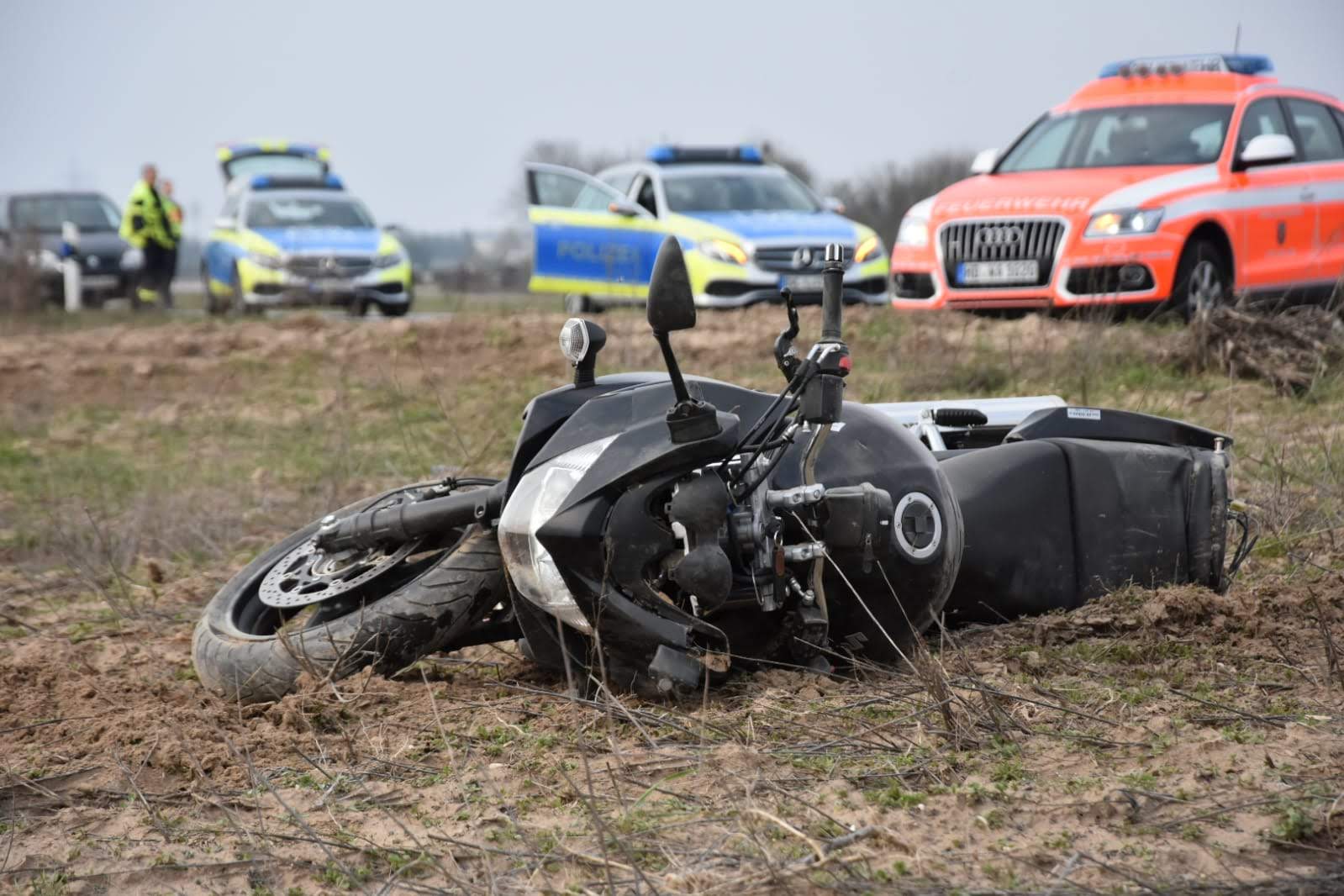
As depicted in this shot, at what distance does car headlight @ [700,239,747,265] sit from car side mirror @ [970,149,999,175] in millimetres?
2374

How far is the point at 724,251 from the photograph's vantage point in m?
13.6

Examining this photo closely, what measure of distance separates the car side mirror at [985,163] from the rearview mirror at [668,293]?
8.60 meters

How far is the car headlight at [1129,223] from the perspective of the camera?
10195 millimetres

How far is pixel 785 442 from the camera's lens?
145 inches

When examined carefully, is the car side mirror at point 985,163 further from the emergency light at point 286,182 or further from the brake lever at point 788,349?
the emergency light at point 286,182

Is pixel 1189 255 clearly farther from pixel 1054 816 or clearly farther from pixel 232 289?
pixel 232 289

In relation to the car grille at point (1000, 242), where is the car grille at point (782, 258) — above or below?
below

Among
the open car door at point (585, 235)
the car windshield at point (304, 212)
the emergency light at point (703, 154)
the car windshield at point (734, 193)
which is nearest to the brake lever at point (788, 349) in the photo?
the open car door at point (585, 235)

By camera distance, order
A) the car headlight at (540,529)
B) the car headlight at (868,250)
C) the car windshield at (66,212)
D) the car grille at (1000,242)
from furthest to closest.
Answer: the car windshield at (66,212)
the car headlight at (868,250)
the car grille at (1000,242)
the car headlight at (540,529)

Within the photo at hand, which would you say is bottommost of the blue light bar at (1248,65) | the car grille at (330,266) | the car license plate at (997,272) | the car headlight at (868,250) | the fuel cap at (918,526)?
the car grille at (330,266)

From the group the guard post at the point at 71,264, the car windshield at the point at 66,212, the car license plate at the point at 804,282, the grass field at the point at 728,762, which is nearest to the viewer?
the grass field at the point at 728,762

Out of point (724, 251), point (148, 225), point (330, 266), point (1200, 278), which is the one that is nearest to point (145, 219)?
point (148, 225)

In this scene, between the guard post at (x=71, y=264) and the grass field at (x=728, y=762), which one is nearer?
the grass field at (x=728, y=762)

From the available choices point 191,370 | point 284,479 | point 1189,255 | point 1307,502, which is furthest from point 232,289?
point 1307,502
